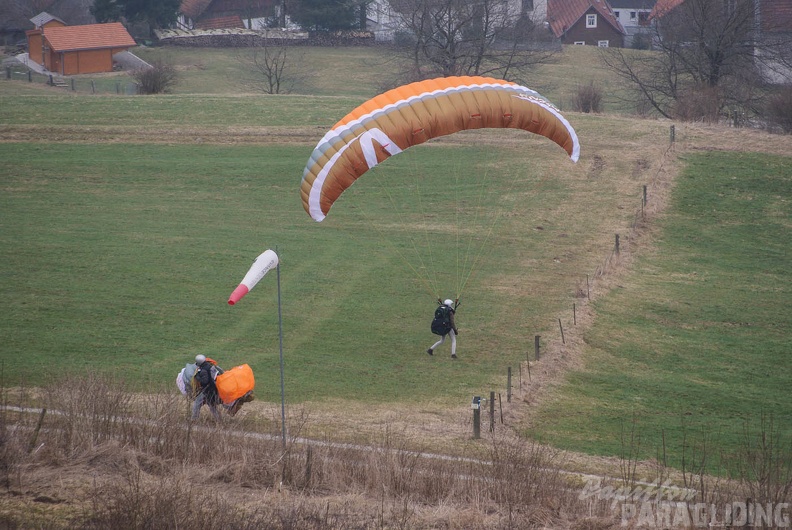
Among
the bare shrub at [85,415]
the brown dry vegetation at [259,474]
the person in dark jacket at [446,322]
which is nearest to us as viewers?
the brown dry vegetation at [259,474]

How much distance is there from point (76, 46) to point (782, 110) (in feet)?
142

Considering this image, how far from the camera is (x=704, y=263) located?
23969 mm

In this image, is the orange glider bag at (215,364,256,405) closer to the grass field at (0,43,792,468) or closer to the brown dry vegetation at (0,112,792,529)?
the brown dry vegetation at (0,112,792,529)

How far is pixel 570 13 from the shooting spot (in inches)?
2864

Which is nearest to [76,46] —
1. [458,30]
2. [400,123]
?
[458,30]

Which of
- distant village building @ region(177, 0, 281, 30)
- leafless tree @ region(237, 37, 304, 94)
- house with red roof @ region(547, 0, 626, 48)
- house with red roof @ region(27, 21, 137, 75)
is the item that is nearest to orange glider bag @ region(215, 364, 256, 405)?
leafless tree @ region(237, 37, 304, 94)

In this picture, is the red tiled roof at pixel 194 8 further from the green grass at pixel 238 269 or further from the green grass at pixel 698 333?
the green grass at pixel 698 333

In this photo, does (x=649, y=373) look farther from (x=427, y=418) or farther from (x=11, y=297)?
(x=11, y=297)

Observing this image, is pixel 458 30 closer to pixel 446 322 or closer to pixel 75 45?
pixel 75 45

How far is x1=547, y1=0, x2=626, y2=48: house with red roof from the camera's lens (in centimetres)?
7200

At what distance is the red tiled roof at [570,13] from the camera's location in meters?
71.9

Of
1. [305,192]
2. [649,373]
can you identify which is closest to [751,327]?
[649,373]

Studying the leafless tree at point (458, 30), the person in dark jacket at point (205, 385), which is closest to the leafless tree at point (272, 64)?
the leafless tree at point (458, 30)

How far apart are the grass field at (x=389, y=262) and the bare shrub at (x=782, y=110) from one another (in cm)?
370
